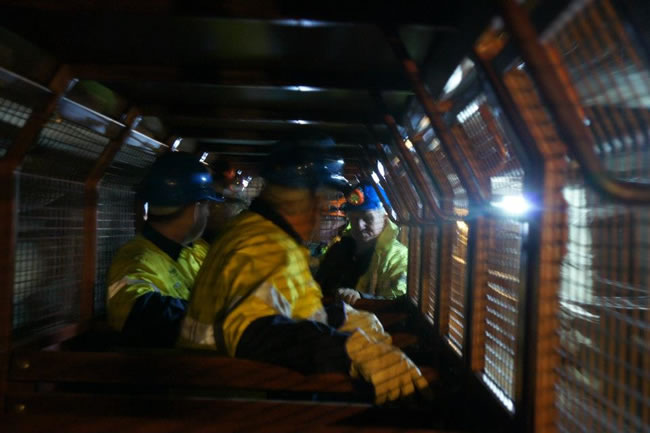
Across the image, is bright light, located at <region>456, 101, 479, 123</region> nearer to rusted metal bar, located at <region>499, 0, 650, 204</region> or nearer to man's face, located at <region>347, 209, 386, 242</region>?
rusted metal bar, located at <region>499, 0, 650, 204</region>

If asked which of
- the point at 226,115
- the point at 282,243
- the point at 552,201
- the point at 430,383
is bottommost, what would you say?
the point at 430,383

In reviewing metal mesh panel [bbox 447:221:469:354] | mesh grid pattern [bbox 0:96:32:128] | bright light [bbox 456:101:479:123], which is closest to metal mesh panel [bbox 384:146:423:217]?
metal mesh panel [bbox 447:221:469:354]

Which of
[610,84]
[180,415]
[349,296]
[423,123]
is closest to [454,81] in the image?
[423,123]

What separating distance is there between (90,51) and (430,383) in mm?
2390

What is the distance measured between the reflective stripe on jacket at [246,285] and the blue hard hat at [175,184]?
49.7 inches

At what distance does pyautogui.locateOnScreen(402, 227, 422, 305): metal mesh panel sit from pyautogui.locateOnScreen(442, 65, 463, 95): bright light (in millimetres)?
2016

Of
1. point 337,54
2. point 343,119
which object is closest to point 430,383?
point 337,54

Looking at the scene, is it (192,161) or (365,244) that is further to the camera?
(365,244)

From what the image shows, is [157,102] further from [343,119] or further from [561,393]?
[561,393]

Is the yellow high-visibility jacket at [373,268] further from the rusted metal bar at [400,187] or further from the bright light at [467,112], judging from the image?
the bright light at [467,112]

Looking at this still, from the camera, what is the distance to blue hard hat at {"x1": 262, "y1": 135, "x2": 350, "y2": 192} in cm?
277

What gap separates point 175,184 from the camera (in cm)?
384

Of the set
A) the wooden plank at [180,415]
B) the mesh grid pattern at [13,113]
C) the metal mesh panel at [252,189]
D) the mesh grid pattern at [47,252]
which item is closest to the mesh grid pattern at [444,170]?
the wooden plank at [180,415]

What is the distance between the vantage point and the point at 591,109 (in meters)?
1.38
